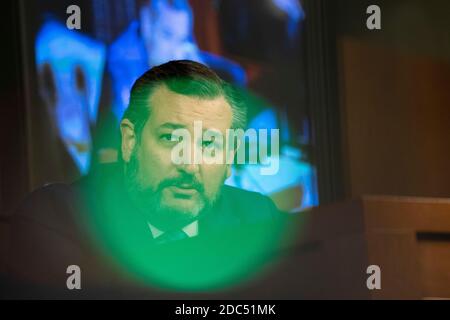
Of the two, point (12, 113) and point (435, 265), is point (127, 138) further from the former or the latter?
point (435, 265)

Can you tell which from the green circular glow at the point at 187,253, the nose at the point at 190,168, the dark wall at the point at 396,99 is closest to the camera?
the green circular glow at the point at 187,253

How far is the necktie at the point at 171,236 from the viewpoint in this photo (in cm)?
183

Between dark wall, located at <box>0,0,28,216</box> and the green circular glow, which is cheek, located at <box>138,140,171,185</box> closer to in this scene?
the green circular glow

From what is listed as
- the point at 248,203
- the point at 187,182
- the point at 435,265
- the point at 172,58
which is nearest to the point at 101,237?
the point at 187,182

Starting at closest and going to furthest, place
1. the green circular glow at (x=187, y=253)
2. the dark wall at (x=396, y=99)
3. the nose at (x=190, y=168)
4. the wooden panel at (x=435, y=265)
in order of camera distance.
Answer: the wooden panel at (x=435, y=265) < the green circular glow at (x=187, y=253) < the nose at (x=190, y=168) < the dark wall at (x=396, y=99)

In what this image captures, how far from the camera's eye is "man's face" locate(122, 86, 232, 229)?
1837 mm

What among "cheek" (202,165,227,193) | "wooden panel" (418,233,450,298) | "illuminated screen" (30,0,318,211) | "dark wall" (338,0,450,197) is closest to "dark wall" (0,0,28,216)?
"illuminated screen" (30,0,318,211)

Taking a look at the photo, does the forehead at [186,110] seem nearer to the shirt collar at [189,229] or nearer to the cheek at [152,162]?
the cheek at [152,162]

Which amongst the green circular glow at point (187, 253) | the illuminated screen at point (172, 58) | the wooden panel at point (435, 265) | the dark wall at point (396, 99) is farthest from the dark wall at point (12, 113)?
the wooden panel at point (435, 265)

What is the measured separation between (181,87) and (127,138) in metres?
0.17

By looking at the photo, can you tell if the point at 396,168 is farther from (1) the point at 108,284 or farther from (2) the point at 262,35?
(1) the point at 108,284

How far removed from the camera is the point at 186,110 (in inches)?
73.4

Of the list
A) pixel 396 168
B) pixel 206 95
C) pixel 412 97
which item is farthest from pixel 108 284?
pixel 412 97

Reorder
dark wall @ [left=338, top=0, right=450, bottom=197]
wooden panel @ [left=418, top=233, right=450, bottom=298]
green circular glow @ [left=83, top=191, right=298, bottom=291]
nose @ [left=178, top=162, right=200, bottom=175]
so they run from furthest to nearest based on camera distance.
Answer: dark wall @ [left=338, top=0, right=450, bottom=197] → nose @ [left=178, top=162, right=200, bottom=175] → green circular glow @ [left=83, top=191, right=298, bottom=291] → wooden panel @ [left=418, top=233, right=450, bottom=298]
